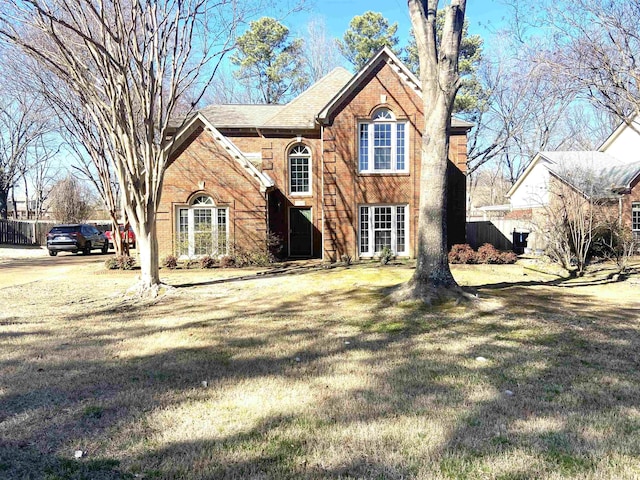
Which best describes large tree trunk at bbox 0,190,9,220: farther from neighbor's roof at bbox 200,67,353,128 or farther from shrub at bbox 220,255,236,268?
shrub at bbox 220,255,236,268

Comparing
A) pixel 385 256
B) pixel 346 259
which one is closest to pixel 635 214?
pixel 385 256

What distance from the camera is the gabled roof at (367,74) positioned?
18406 millimetres

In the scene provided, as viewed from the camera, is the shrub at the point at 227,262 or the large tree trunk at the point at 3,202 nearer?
the shrub at the point at 227,262

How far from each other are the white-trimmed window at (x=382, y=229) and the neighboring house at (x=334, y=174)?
0.04m

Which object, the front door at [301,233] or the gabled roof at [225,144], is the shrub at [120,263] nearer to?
the gabled roof at [225,144]

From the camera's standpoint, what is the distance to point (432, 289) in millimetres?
9273

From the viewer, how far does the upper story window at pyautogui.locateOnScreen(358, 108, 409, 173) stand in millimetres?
19047

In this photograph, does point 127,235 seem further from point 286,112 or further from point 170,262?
point 286,112

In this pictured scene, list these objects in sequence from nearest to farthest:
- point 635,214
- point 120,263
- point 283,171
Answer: point 120,263 → point 283,171 → point 635,214

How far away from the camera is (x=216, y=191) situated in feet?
60.3

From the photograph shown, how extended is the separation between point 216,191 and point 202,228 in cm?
164

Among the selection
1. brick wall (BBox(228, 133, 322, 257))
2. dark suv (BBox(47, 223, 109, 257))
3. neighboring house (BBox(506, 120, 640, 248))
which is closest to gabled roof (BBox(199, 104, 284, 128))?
brick wall (BBox(228, 133, 322, 257))

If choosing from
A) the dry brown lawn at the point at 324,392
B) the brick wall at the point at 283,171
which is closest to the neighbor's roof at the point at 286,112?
the brick wall at the point at 283,171

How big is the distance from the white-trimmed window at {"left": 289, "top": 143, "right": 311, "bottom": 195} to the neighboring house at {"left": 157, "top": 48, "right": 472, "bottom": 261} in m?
0.10
